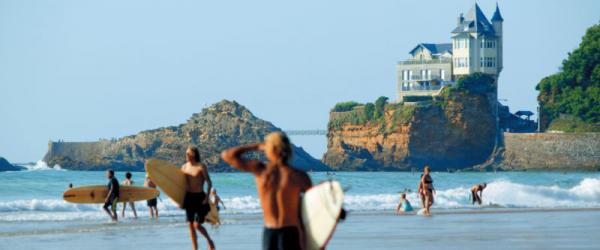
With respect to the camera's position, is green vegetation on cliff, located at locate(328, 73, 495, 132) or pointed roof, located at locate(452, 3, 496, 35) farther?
pointed roof, located at locate(452, 3, 496, 35)

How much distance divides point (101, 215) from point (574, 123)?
8878cm

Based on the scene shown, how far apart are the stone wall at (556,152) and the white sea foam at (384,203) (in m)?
62.3

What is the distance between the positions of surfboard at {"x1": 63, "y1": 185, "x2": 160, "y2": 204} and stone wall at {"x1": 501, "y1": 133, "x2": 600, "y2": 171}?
8556 centimetres

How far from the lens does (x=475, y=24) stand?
122 metres

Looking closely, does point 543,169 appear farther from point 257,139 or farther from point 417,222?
point 417,222

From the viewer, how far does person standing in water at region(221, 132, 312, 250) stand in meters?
10.0

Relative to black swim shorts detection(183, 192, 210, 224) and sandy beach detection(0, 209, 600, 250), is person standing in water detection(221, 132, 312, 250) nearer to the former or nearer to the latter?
black swim shorts detection(183, 192, 210, 224)

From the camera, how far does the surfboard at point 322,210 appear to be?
32.9 ft

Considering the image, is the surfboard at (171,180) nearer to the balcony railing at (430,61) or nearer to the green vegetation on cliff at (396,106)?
the green vegetation on cliff at (396,106)

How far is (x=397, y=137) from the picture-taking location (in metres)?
121

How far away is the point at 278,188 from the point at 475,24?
374ft

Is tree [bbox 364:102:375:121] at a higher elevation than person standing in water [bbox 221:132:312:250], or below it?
higher

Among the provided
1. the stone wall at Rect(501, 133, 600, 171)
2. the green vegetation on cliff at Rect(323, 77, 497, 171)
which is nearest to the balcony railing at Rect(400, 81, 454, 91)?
the green vegetation on cliff at Rect(323, 77, 497, 171)

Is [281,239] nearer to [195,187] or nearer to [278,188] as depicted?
[278,188]
